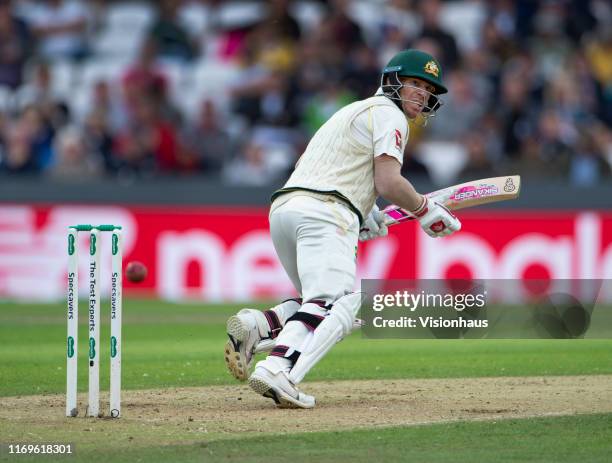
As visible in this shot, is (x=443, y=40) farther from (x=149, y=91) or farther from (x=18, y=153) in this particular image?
(x=18, y=153)

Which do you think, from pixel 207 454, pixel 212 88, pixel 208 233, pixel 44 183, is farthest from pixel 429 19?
pixel 207 454

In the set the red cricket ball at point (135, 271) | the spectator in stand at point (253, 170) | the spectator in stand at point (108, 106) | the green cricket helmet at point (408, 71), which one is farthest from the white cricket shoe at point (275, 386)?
the spectator in stand at point (108, 106)

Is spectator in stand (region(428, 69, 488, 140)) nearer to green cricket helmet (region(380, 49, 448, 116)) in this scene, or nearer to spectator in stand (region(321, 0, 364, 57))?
spectator in stand (region(321, 0, 364, 57))

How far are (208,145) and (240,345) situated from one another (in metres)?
9.87

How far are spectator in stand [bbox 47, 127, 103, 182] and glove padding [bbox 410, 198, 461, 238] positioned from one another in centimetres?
937

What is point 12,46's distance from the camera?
18375 millimetres

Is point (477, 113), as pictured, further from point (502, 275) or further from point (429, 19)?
point (502, 275)

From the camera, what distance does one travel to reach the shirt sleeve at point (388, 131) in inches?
280

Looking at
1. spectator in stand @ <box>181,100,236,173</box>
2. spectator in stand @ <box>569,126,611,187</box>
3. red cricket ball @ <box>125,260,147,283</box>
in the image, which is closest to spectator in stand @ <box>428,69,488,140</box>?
spectator in stand @ <box>569,126,611,187</box>

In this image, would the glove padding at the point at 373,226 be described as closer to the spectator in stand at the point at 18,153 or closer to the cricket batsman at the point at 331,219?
the cricket batsman at the point at 331,219

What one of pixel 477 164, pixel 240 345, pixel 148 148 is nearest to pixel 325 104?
pixel 477 164

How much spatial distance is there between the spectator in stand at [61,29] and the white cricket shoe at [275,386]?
1284 cm

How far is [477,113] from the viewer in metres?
16.9

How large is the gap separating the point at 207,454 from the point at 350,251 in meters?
1.87
